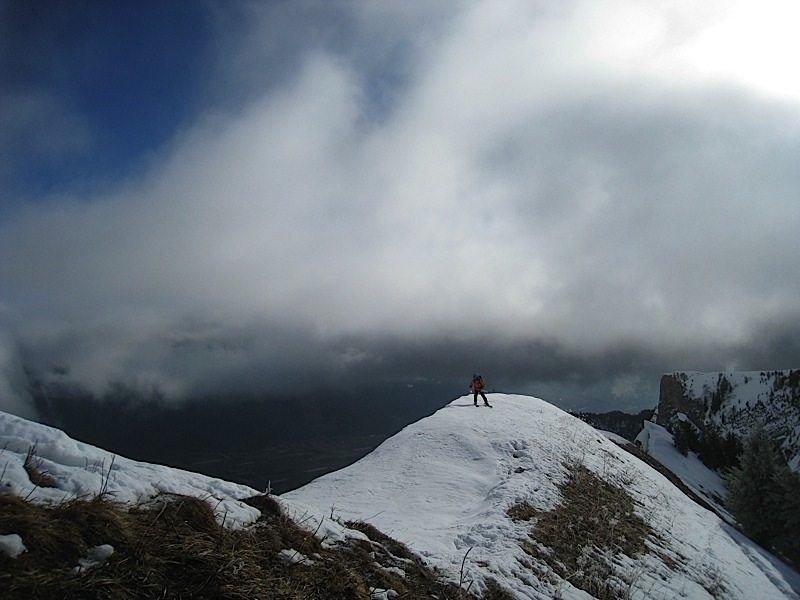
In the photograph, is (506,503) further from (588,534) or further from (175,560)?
(175,560)

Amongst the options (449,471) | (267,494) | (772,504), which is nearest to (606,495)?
(449,471)

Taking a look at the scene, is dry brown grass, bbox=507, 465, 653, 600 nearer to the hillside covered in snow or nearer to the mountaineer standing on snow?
the hillside covered in snow

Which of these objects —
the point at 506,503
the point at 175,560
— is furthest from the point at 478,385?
the point at 175,560

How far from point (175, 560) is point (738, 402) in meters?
240

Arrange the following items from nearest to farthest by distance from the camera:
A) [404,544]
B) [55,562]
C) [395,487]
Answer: [55,562] → [404,544] → [395,487]

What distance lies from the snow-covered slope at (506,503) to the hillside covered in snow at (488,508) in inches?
3.0

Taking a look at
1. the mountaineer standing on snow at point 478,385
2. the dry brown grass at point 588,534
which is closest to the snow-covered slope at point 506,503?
the dry brown grass at point 588,534

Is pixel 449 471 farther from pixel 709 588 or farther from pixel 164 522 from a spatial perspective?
pixel 164 522

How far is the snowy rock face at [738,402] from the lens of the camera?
565 feet

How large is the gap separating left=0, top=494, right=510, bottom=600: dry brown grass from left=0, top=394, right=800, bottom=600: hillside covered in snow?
10 centimetres

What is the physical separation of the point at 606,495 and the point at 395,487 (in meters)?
9.06

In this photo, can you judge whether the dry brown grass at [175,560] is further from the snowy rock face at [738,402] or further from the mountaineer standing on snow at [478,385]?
the snowy rock face at [738,402]

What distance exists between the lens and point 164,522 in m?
5.73

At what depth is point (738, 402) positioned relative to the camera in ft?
614
